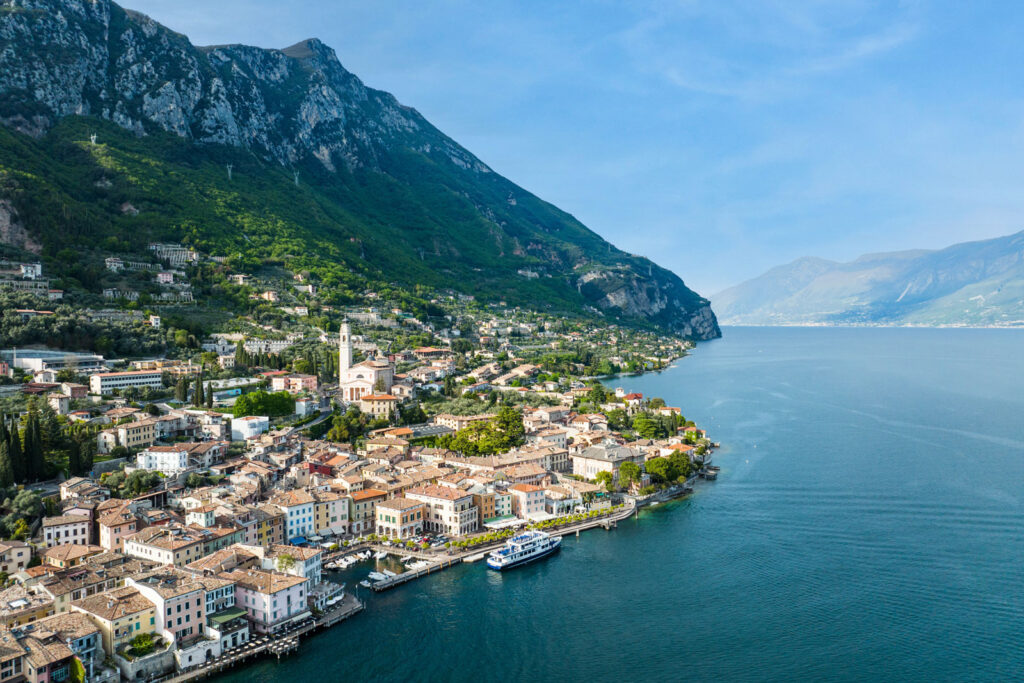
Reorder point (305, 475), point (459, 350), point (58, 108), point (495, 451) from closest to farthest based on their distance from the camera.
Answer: point (305, 475)
point (495, 451)
point (459, 350)
point (58, 108)

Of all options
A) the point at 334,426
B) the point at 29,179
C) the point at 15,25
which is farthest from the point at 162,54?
the point at 334,426

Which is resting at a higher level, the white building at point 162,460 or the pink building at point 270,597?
the white building at point 162,460

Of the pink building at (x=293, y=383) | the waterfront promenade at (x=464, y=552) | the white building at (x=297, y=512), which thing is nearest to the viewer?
the waterfront promenade at (x=464, y=552)

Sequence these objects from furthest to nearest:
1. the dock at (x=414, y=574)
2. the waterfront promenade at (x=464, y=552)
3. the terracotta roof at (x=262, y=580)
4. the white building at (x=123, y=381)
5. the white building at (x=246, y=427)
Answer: the white building at (x=123, y=381)
the white building at (x=246, y=427)
the waterfront promenade at (x=464, y=552)
the dock at (x=414, y=574)
the terracotta roof at (x=262, y=580)

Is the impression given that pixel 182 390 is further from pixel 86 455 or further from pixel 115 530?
pixel 115 530

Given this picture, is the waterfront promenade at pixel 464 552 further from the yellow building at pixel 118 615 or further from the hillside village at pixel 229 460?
the yellow building at pixel 118 615

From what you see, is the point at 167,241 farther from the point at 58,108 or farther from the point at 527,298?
the point at 527,298

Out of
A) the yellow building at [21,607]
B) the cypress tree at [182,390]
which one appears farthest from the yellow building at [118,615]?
the cypress tree at [182,390]
